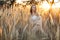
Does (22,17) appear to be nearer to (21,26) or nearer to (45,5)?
(21,26)

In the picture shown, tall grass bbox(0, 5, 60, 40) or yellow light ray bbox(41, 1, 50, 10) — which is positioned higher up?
yellow light ray bbox(41, 1, 50, 10)

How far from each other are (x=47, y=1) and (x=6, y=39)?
75 cm

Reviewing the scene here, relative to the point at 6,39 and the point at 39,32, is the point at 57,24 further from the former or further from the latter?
the point at 6,39

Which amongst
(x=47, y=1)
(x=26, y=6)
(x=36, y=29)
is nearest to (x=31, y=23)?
(x=36, y=29)

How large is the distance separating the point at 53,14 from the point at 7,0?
64 cm

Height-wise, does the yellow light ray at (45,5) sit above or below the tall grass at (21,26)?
above

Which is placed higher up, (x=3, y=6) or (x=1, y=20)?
(x=3, y=6)

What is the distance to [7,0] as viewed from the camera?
2.02m

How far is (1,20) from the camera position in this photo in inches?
78.8

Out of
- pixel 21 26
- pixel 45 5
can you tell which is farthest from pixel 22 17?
pixel 45 5

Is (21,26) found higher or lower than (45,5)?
lower

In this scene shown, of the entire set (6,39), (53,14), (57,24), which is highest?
(53,14)

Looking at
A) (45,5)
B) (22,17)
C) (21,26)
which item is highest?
(45,5)

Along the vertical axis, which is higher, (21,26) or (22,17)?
(22,17)
